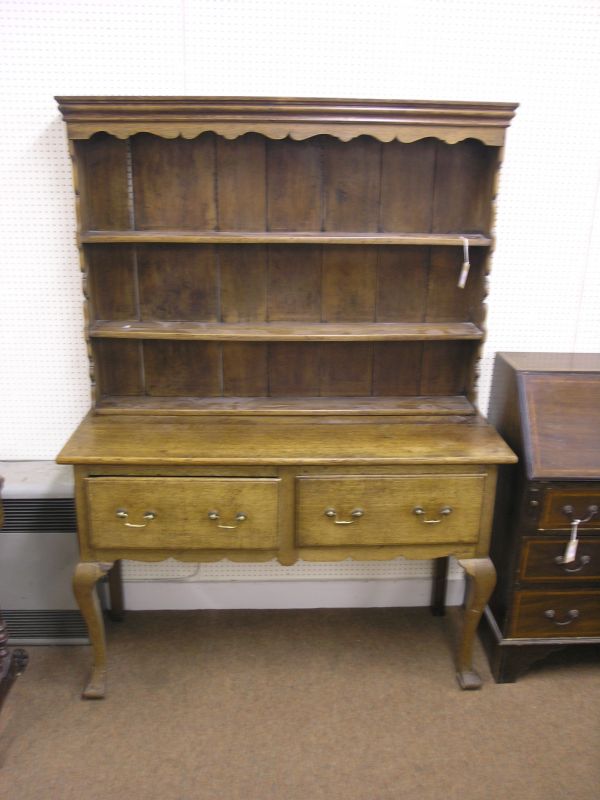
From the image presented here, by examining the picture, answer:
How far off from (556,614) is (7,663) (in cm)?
180

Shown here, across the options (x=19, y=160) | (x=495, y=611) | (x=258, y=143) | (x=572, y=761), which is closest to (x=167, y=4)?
(x=258, y=143)

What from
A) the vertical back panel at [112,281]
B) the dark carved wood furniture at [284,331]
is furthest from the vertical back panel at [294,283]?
the vertical back panel at [112,281]

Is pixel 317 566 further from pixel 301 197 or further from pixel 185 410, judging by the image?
pixel 301 197

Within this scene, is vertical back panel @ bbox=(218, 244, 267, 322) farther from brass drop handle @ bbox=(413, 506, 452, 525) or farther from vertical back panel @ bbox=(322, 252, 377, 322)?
brass drop handle @ bbox=(413, 506, 452, 525)

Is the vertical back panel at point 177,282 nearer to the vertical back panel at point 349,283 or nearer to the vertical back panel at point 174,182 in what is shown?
the vertical back panel at point 174,182

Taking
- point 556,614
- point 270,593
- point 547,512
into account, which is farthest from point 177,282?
point 556,614

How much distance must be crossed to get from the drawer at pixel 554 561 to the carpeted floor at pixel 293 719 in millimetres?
437

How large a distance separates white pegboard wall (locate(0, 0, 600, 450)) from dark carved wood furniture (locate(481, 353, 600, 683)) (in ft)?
Answer: 1.62

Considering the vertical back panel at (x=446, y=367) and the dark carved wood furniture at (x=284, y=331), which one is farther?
the vertical back panel at (x=446, y=367)

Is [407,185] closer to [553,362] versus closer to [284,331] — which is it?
[284,331]

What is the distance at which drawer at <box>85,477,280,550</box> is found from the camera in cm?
209

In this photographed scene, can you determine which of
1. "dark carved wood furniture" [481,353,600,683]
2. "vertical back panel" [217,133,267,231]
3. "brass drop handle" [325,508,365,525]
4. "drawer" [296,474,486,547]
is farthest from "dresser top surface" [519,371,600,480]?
"vertical back panel" [217,133,267,231]

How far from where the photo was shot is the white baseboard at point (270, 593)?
279cm

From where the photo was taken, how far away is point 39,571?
2.50 metres
